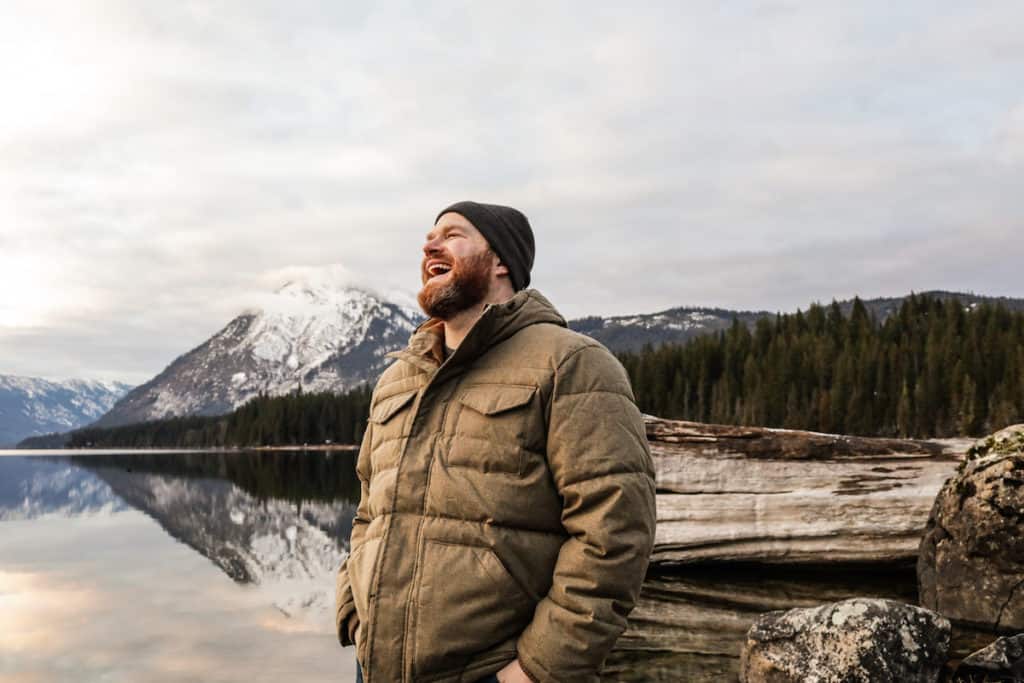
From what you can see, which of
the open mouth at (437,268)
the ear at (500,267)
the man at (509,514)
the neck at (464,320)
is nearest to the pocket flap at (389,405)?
the man at (509,514)

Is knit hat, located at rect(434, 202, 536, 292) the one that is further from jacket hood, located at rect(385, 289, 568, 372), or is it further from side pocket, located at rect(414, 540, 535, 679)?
side pocket, located at rect(414, 540, 535, 679)

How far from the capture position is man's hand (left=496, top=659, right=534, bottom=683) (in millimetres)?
3004

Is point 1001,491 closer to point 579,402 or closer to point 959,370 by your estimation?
point 579,402

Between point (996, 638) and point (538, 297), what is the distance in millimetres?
6544

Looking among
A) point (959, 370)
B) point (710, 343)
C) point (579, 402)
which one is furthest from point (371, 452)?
point (710, 343)

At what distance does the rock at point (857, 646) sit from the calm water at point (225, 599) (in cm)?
118

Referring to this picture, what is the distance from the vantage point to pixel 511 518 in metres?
3.10

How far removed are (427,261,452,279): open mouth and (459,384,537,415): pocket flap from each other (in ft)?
2.02

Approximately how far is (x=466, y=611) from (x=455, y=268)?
4.97ft

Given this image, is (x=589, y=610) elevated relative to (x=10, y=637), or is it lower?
elevated

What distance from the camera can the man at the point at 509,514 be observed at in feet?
9.62

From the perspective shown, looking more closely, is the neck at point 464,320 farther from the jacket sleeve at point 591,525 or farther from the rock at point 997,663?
the rock at point 997,663

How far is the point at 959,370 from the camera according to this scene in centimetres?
8344

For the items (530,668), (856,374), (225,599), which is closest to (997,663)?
(530,668)
